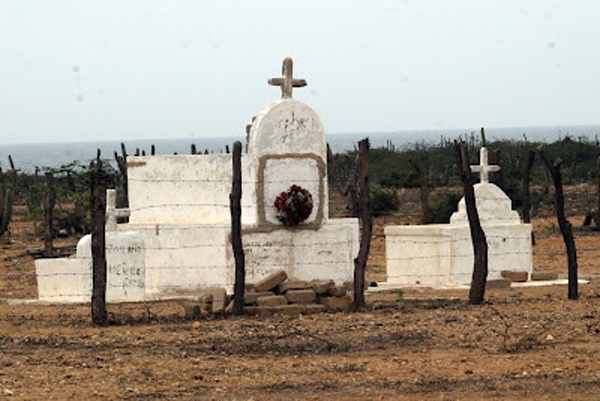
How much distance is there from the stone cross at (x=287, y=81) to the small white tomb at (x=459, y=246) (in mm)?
3813

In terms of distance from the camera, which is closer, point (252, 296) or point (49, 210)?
point (252, 296)

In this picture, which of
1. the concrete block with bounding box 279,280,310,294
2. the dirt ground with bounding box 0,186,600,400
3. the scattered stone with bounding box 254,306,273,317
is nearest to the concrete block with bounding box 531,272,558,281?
the dirt ground with bounding box 0,186,600,400

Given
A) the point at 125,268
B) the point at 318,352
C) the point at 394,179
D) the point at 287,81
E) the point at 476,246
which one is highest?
the point at 287,81

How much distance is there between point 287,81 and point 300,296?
4032 millimetres

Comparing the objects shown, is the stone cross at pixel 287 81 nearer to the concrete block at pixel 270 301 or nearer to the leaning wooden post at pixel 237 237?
the leaning wooden post at pixel 237 237

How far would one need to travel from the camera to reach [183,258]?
745 inches

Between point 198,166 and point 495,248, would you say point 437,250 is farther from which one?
point 198,166

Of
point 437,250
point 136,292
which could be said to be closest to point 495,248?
point 437,250

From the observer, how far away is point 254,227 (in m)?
17.8

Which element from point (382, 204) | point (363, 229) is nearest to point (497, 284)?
point (363, 229)

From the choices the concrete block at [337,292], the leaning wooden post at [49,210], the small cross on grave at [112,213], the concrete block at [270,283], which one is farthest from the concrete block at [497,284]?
the leaning wooden post at [49,210]

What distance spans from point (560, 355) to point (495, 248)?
863 centimetres

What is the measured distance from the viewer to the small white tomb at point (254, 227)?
17.8m

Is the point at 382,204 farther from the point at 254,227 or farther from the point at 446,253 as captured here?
the point at 254,227
